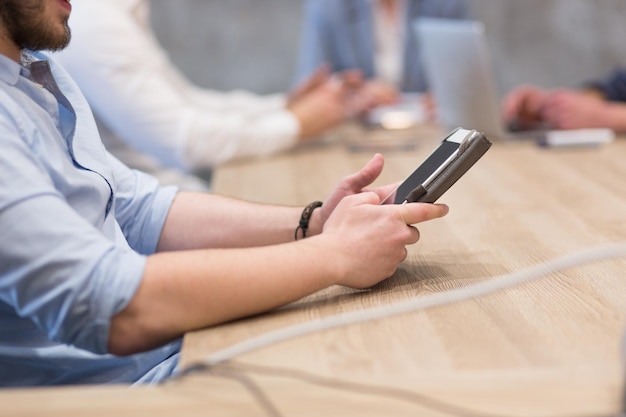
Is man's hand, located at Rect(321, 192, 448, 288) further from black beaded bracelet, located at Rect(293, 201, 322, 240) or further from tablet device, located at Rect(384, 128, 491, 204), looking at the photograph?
black beaded bracelet, located at Rect(293, 201, 322, 240)

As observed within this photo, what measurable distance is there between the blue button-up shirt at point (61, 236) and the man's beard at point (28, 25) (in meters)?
0.04

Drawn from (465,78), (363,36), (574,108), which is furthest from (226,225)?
(363,36)

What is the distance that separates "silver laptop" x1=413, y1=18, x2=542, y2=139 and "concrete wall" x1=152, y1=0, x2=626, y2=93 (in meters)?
1.57

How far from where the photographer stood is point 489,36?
12.5 ft

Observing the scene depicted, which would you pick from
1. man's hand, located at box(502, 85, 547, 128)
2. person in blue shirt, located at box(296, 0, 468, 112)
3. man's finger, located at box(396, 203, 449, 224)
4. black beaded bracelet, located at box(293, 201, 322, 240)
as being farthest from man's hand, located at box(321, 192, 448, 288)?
person in blue shirt, located at box(296, 0, 468, 112)

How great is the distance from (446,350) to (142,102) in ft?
4.15

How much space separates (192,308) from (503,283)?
40 cm

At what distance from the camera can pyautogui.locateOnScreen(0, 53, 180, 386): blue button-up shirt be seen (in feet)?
2.75

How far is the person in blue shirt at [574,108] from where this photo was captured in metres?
2.13

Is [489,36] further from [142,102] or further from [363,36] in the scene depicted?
[142,102]

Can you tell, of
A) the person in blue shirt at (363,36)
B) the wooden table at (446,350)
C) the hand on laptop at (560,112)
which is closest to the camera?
the wooden table at (446,350)

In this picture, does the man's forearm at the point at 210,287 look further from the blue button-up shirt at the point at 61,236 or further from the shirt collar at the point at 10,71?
the shirt collar at the point at 10,71

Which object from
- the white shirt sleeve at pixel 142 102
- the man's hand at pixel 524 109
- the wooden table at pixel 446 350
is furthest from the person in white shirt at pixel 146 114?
the wooden table at pixel 446 350

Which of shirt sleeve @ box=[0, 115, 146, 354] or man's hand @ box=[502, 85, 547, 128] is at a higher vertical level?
shirt sleeve @ box=[0, 115, 146, 354]
